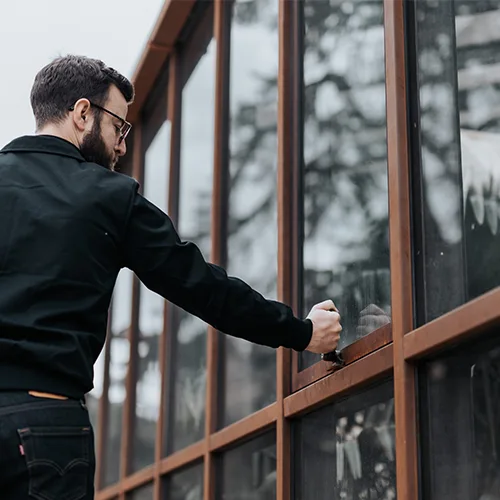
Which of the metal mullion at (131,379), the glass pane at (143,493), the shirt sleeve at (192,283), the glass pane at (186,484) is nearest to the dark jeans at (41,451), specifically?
the shirt sleeve at (192,283)

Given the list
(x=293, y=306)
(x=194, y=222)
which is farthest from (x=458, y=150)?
(x=194, y=222)

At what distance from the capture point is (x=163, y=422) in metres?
6.72

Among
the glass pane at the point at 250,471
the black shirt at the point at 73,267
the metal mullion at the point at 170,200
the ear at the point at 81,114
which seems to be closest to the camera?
the black shirt at the point at 73,267

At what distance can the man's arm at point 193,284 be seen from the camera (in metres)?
3.14

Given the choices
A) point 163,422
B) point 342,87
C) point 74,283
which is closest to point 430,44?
point 342,87

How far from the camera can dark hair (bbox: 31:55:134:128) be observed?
329cm

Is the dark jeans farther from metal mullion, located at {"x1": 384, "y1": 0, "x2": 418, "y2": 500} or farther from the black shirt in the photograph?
metal mullion, located at {"x1": 384, "y1": 0, "x2": 418, "y2": 500}

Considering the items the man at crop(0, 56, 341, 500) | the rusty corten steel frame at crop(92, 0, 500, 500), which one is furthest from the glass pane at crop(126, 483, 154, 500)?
the man at crop(0, 56, 341, 500)

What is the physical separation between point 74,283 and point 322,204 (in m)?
1.52

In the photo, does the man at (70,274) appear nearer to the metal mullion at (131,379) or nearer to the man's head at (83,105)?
the man's head at (83,105)

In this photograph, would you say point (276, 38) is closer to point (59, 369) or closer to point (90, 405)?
point (59, 369)

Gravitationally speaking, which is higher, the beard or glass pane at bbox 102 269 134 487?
glass pane at bbox 102 269 134 487

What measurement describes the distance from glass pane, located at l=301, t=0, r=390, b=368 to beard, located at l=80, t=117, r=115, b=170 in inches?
35.1

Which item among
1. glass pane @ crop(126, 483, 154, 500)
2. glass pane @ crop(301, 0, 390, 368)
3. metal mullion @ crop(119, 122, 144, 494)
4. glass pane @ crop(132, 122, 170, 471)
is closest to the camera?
glass pane @ crop(301, 0, 390, 368)
